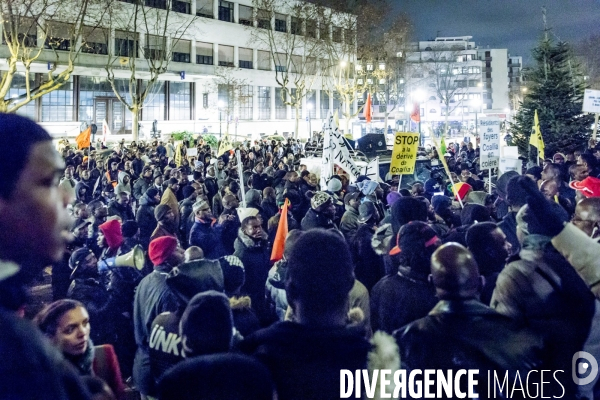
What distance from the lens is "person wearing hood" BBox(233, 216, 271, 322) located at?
5.47 metres

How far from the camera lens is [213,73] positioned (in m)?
44.6

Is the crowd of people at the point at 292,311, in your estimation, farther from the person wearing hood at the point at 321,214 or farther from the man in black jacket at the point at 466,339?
the person wearing hood at the point at 321,214

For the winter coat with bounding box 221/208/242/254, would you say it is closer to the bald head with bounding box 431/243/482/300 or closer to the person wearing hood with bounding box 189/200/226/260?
the person wearing hood with bounding box 189/200/226/260

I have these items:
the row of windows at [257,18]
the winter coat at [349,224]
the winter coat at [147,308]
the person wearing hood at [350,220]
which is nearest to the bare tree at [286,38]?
the row of windows at [257,18]

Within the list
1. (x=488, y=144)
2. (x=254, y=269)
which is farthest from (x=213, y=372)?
(x=488, y=144)

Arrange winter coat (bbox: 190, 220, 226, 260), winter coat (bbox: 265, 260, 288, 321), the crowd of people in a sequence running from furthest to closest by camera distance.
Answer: winter coat (bbox: 190, 220, 226, 260) < winter coat (bbox: 265, 260, 288, 321) < the crowd of people

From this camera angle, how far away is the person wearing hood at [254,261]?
17.9 feet

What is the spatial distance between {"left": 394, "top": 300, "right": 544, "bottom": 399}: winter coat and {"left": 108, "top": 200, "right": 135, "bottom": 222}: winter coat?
6.44 meters

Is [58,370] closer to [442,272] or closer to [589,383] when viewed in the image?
[442,272]

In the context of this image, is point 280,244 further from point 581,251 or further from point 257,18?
point 257,18

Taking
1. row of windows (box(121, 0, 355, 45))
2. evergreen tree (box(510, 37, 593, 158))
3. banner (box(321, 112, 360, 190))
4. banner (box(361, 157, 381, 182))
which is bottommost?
banner (box(361, 157, 381, 182))

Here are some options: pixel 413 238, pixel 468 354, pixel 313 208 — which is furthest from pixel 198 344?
pixel 313 208

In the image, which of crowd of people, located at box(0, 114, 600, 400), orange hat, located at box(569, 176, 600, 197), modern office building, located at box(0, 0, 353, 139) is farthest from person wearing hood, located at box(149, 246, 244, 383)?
modern office building, located at box(0, 0, 353, 139)

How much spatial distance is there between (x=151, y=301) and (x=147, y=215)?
175 inches
